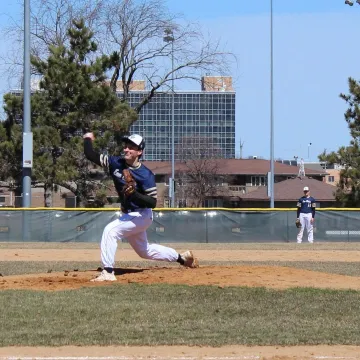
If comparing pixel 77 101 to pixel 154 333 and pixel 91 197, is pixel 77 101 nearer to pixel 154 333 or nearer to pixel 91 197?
pixel 91 197

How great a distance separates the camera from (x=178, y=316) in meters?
8.40

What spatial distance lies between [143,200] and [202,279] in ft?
4.28

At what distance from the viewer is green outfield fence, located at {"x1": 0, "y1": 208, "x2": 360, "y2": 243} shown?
25.6 meters

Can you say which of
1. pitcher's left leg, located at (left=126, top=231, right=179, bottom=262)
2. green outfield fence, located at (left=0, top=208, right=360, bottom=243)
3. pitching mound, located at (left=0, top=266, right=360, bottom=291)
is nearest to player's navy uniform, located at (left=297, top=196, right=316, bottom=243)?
green outfield fence, located at (left=0, top=208, right=360, bottom=243)

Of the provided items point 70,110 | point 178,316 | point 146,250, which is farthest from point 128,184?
point 70,110

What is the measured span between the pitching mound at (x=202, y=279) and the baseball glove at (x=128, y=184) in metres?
1.15

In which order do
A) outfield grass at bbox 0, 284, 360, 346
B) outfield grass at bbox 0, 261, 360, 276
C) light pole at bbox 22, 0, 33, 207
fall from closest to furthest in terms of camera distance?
outfield grass at bbox 0, 284, 360, 346, outfield grass at bbox 0, 261, 360, 276, light pole at bbox 22, 0, 33, 207

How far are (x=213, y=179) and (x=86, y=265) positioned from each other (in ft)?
192

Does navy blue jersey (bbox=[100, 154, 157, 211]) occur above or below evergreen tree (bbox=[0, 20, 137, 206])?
below

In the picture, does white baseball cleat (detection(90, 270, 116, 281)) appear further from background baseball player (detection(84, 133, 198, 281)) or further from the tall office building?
the tall office building

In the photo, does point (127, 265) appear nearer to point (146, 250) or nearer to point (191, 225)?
point (146, 250)

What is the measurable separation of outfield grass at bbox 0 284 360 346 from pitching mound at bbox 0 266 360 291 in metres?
0.45

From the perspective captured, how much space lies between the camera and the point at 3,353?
684 cm

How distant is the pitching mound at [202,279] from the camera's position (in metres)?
10.5
